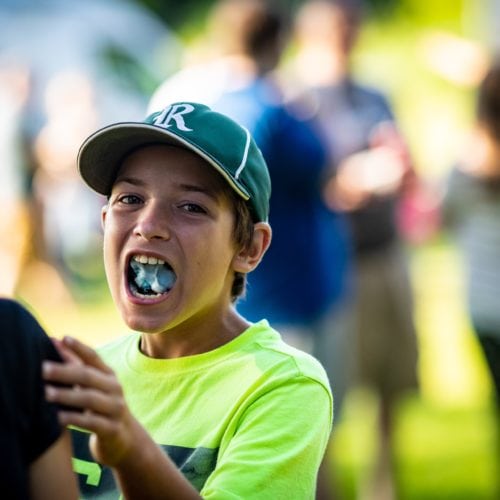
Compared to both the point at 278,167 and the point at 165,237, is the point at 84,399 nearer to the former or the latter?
the point at 165,237

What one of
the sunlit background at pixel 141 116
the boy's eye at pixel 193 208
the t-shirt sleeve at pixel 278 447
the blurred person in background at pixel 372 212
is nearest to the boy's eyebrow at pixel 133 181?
the boy's eye at pixel 193 208

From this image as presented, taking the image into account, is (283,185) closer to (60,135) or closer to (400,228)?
(400,228)

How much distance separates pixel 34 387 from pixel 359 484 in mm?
5534

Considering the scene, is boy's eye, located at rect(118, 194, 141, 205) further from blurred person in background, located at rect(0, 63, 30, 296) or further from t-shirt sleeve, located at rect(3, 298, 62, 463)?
blurred person in background, located at rect(0, 63, 30, 296)

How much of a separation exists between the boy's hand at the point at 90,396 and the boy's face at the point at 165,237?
627 mm

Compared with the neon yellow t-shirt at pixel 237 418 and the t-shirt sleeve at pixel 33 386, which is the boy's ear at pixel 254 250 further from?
the t-shirt sleeve at pixel 33 386

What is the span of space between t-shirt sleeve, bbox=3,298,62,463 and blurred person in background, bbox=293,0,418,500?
4797 millimetres

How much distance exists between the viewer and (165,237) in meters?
2.96

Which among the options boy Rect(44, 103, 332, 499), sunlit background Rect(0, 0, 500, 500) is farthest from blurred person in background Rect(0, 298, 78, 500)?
sunlit background Rect(0, 0, 500, 500)

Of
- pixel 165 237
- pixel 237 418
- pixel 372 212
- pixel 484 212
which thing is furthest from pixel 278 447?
pixel 372 212

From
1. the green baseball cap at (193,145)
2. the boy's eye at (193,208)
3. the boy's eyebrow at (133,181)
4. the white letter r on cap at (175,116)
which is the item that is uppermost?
the white letter r on cap at (175,116)

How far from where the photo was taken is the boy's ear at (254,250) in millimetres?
3197

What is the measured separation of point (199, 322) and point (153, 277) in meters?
0.20

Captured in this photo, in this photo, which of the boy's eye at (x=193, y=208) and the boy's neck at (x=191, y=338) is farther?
the boy's neck at (x=191, y=338)
